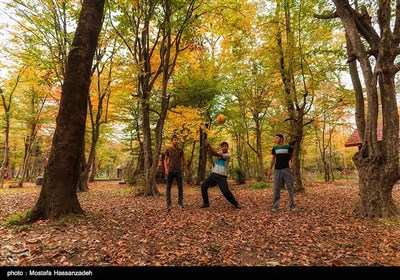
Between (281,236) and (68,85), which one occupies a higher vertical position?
(68,85)

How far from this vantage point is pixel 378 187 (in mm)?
5711

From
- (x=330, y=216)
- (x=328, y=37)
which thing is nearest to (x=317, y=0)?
(x=328, y=37)

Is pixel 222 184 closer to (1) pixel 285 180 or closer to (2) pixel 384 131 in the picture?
(1) pixel 285 180

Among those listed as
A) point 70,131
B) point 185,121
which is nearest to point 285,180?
point 70,131

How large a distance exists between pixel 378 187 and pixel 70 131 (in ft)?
24.7

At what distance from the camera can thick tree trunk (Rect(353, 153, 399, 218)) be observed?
562cm

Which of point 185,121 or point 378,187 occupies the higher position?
point 185,121

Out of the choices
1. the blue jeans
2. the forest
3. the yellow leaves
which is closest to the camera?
the forest

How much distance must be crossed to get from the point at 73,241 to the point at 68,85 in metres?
3.47

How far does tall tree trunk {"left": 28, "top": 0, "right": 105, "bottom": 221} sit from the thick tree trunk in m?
7.13

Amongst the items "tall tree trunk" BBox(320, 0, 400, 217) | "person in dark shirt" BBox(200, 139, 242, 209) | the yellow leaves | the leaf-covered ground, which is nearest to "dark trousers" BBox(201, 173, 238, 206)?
"person in dark shirt" BBox(200, 139, 242, 209)

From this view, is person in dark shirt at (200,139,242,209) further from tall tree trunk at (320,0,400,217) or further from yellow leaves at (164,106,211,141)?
yellow leaves at (164,106,211,141)
